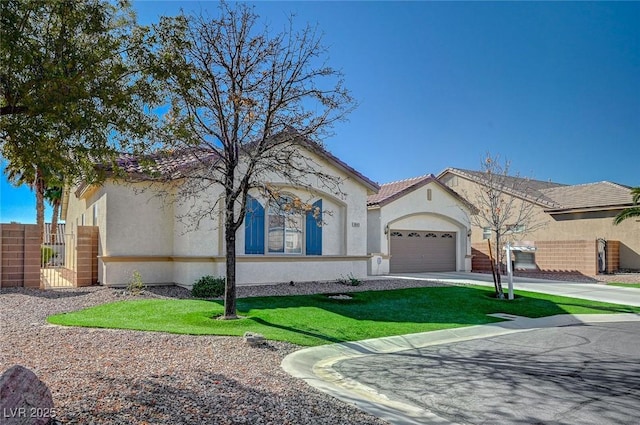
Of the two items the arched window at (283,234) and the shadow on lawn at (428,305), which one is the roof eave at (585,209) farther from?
the arched window at (283,234)

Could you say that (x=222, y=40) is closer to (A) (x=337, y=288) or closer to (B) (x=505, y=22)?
(A) (x=337, y=288)

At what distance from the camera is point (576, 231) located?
29.3 metres

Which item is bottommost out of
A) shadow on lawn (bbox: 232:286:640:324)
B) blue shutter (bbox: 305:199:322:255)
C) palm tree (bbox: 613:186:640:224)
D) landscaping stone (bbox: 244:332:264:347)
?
shadow on lawn (bbox: 232:286:640:324)

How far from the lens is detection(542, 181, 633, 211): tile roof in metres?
27.7

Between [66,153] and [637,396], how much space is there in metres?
9.35

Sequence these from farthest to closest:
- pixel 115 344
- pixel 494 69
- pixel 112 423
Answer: pixel 494 69
pixel 115 344
pixel 112 423

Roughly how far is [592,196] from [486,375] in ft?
89.2

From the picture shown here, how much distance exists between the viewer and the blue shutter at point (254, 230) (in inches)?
679

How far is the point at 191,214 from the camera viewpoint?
16.2 meters

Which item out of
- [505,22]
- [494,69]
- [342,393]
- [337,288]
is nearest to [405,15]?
[505,22]

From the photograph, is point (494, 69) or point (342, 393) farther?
point (494, 69)

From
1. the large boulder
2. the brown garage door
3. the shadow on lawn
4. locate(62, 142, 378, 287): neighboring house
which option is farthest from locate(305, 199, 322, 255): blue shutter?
the large boulder

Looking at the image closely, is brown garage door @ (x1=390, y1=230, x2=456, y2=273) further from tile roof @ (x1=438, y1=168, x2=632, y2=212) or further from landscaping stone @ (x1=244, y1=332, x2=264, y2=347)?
landscaping stone @ (x1=244, y1=332, x2=264, y2=347)

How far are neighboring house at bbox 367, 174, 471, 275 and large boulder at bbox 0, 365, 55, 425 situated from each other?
67.4 ft
